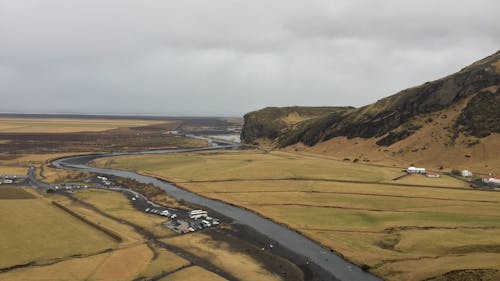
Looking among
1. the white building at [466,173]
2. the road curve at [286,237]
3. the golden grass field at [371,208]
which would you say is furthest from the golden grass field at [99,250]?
the white building at [466,173]

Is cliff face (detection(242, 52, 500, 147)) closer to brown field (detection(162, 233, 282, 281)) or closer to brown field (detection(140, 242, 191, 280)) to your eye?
brown field (detection(162, 233, 282, 281))

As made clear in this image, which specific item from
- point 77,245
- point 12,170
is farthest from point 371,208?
point 12,170

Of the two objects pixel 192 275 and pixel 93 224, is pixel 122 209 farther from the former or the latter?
pixel 192 275

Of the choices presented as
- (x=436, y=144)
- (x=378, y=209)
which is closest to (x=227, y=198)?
(x=378, y=209)

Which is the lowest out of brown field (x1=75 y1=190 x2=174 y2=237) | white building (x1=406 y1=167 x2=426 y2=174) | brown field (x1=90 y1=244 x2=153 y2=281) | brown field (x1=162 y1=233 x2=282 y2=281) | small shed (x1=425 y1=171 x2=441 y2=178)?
brown field (x1=162 y1=233 x2=282 y2=281)

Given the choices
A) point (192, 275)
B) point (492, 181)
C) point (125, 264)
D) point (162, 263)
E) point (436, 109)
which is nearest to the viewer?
point (192, 275)

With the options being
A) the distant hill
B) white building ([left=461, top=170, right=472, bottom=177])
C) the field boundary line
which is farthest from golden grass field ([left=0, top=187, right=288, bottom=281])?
the distant hill

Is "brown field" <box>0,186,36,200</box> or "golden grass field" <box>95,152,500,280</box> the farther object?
"brown field" <box>0,186,36,200</box>
